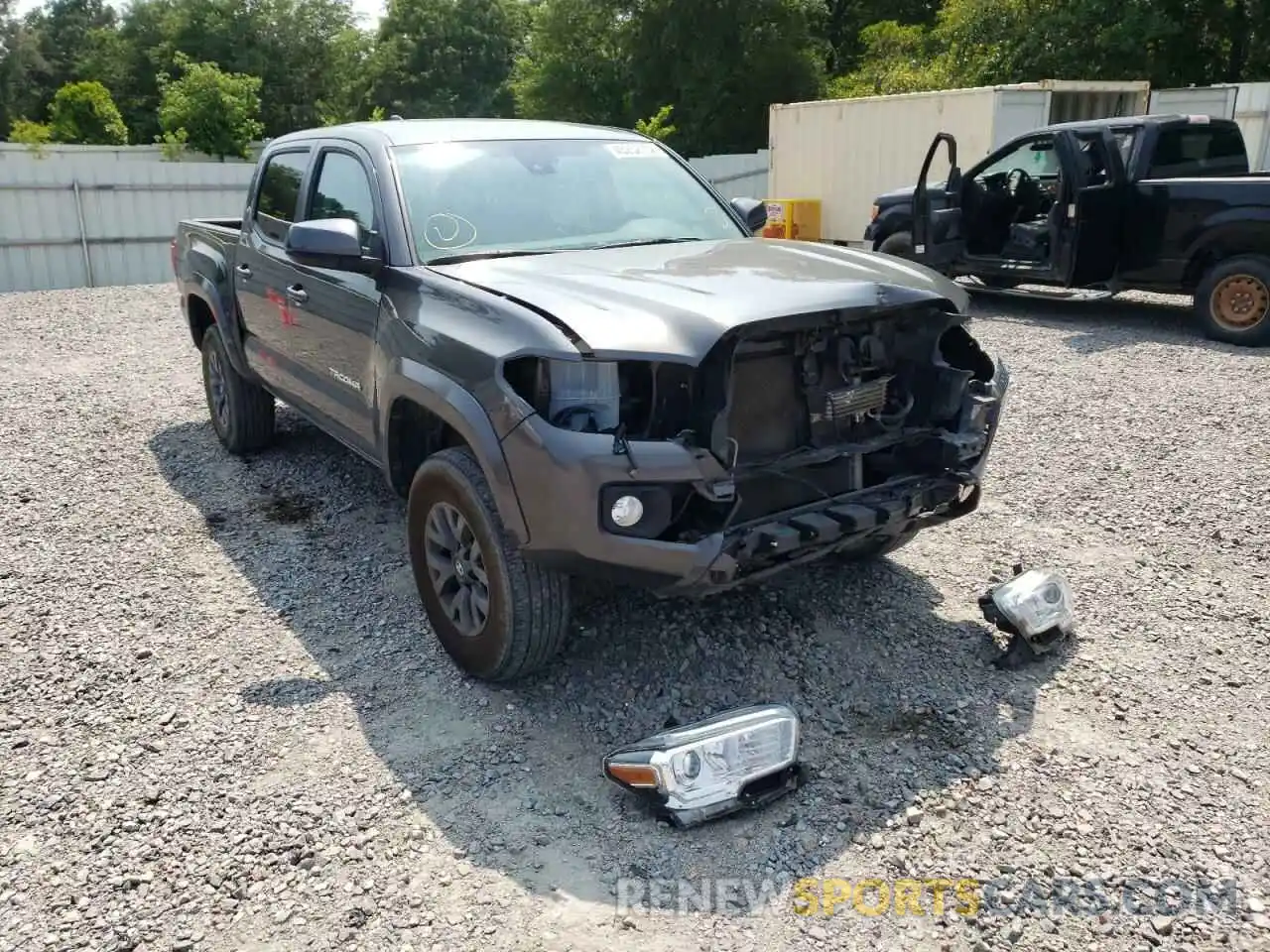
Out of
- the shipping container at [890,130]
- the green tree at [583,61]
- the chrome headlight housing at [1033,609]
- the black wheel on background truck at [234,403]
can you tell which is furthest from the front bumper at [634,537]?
the green tree at [583,61]

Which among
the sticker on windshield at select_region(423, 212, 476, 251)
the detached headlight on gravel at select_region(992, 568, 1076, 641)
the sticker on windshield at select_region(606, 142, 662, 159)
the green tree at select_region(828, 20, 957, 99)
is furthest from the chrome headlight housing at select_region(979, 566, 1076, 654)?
the green tree at select_region(828, 20, 957, 99)

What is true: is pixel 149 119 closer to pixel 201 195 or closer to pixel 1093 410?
pixel 201 195

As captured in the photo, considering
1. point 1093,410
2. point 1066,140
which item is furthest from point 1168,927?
point 1066,140

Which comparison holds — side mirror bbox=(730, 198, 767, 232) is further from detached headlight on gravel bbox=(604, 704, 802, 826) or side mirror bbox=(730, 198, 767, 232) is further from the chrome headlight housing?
detached headlight on gravel bbox=(604, 704, 802, 826)

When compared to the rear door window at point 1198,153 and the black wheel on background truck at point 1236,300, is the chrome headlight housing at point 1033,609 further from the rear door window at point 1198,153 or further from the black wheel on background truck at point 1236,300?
the rear door window at point 1198,153

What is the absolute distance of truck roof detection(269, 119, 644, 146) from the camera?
4527mm

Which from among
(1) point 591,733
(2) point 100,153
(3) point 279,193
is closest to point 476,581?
(1) point 591,733

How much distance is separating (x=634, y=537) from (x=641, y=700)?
0.84 meters

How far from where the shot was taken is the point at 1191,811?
3100mm

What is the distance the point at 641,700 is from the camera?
374 centimetres

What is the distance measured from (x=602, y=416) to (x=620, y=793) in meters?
1.16

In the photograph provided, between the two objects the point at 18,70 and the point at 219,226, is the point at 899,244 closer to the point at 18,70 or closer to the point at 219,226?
the point at 219,226

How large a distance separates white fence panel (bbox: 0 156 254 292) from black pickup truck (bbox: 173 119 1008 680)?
12.6m

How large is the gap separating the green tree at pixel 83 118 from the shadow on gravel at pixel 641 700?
3895cm
